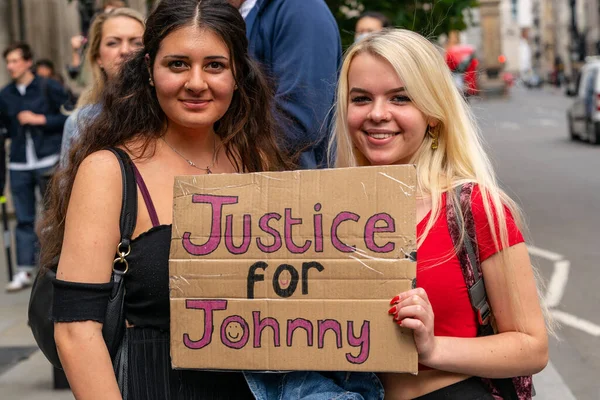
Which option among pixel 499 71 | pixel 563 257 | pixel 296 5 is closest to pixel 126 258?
pixel 296 5

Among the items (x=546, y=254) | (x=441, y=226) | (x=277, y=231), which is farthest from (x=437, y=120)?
(x=546, y=254)

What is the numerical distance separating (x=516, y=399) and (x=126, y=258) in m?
1.03

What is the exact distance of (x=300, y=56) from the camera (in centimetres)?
327

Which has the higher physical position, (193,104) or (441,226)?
(193,104)

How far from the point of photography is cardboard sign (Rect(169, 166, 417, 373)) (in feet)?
6.94

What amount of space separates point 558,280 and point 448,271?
645 centimetres

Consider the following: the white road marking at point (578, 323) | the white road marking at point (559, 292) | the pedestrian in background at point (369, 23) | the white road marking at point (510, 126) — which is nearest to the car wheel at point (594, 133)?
the white road marking at point (510, 126)

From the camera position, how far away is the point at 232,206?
2213 millimetres

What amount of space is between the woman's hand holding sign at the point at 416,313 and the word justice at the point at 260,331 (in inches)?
3.3

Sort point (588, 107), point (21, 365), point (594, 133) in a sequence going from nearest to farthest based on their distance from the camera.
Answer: point (21, 365)
point (594, 133)
point (588, 107)

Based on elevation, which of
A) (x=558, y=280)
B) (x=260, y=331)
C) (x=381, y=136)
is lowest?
(x=558, y=280)

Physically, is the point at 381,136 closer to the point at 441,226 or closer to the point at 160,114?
the point at 441,226

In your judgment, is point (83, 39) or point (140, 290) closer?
point (140, 290)

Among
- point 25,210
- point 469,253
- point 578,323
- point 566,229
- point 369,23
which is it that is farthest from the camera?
point 566,229
